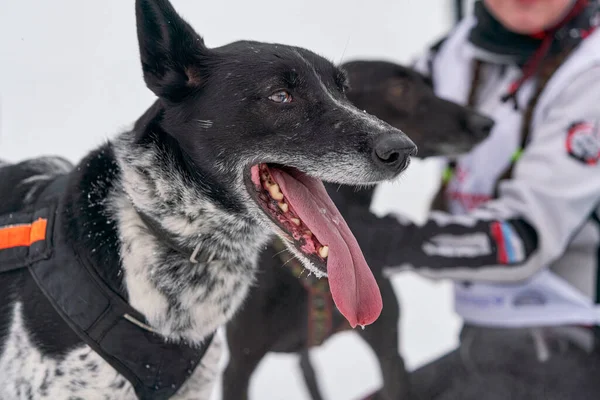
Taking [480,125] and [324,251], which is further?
[480,125]

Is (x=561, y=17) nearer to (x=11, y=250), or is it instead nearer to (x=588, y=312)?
(x=588, y=312)

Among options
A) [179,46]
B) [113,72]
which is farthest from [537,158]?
[113,72]

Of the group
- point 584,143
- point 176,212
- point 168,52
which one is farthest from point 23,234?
point 584,143

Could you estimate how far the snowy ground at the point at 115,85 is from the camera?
2.48 m

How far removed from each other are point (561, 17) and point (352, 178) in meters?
1.86

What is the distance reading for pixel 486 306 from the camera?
2.97 m

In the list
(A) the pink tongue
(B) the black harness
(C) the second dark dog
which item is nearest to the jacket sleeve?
(C) the second dark dog

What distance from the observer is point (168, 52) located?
158 cm

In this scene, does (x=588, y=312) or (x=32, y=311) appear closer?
(x=32, y=311)

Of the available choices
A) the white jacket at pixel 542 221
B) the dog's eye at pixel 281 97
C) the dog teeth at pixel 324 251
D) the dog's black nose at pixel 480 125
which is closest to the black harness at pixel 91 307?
the dog teeth at pixel 324 251

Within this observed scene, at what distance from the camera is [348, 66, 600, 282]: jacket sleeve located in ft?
8.26

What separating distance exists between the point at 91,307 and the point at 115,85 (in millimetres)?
1479

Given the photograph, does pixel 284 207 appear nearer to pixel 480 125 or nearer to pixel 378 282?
pixel 378 282

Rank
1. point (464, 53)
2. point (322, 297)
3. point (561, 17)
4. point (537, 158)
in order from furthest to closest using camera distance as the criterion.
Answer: point (464, 53), point (561, 17), point (537, 158), point (322, 297)
